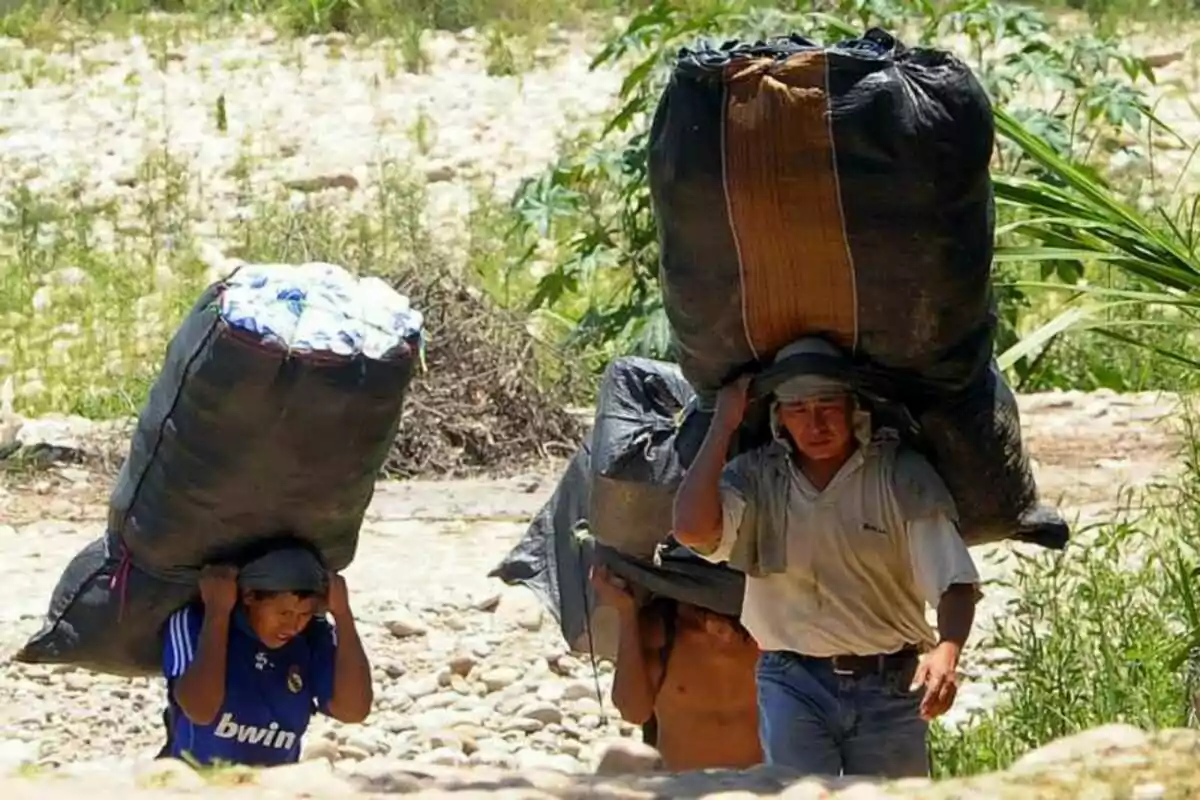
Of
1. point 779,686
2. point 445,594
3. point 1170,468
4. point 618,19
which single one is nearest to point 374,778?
point 779,686

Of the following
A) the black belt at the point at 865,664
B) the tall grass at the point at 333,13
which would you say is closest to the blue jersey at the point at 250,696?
the black belt at the point at 865,664

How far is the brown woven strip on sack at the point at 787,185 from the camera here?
3916 millimetres

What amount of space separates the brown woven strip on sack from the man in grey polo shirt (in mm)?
220

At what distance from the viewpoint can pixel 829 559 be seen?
167 inches

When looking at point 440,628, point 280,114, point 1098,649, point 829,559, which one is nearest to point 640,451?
point 829,559

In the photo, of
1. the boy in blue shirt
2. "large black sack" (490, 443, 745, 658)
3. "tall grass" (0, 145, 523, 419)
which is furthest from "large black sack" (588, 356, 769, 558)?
"tall grass" (0, 145, 523, 419)

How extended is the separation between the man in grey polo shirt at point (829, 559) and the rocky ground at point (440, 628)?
1.31 metres

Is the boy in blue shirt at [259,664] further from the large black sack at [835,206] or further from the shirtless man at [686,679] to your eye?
the large black sack at [835,206]

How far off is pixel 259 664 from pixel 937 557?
4.61 feet

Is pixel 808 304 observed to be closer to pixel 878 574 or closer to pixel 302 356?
pixel 878 574

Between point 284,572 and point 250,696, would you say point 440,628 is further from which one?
point 284,572

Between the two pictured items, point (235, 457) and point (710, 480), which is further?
point (235, 457)

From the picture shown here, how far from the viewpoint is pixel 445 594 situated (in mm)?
7742

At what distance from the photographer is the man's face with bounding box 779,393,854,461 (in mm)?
4121
